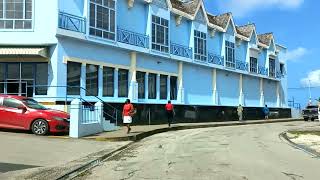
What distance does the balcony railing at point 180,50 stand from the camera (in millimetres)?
39750

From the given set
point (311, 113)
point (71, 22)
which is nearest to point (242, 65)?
point (311, 113)

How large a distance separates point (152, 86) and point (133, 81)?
131 inches

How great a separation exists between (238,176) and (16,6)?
68.1ft

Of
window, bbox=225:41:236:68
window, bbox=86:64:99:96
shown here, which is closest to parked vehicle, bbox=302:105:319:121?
window, bbox=225:41:236:68

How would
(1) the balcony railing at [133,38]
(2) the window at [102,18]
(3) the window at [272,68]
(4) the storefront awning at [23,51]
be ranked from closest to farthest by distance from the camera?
(4) the storefront awning at [23,51] < (2) the window at [102,18] < (1) the balcony railing at [133,38] < (3) the window at [272,68]

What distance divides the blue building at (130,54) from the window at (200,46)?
89 millimetres

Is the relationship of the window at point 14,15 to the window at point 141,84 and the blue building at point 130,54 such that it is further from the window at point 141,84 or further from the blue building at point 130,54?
the window at point 141,84

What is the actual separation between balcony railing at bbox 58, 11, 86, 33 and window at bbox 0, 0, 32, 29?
5.91ft

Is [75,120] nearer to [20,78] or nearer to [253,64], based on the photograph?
[20,78]

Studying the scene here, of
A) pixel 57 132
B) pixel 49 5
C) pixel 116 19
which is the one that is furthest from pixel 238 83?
pixel 57 132

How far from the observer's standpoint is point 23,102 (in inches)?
861

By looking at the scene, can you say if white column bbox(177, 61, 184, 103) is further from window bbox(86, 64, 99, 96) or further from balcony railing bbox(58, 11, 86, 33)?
balcony railing bbox(58, 11, 86, 33)

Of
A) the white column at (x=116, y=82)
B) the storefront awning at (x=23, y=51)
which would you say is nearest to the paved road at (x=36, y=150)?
the storefront awning at (x=23, y=51)

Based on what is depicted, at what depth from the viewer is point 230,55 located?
49938mm
